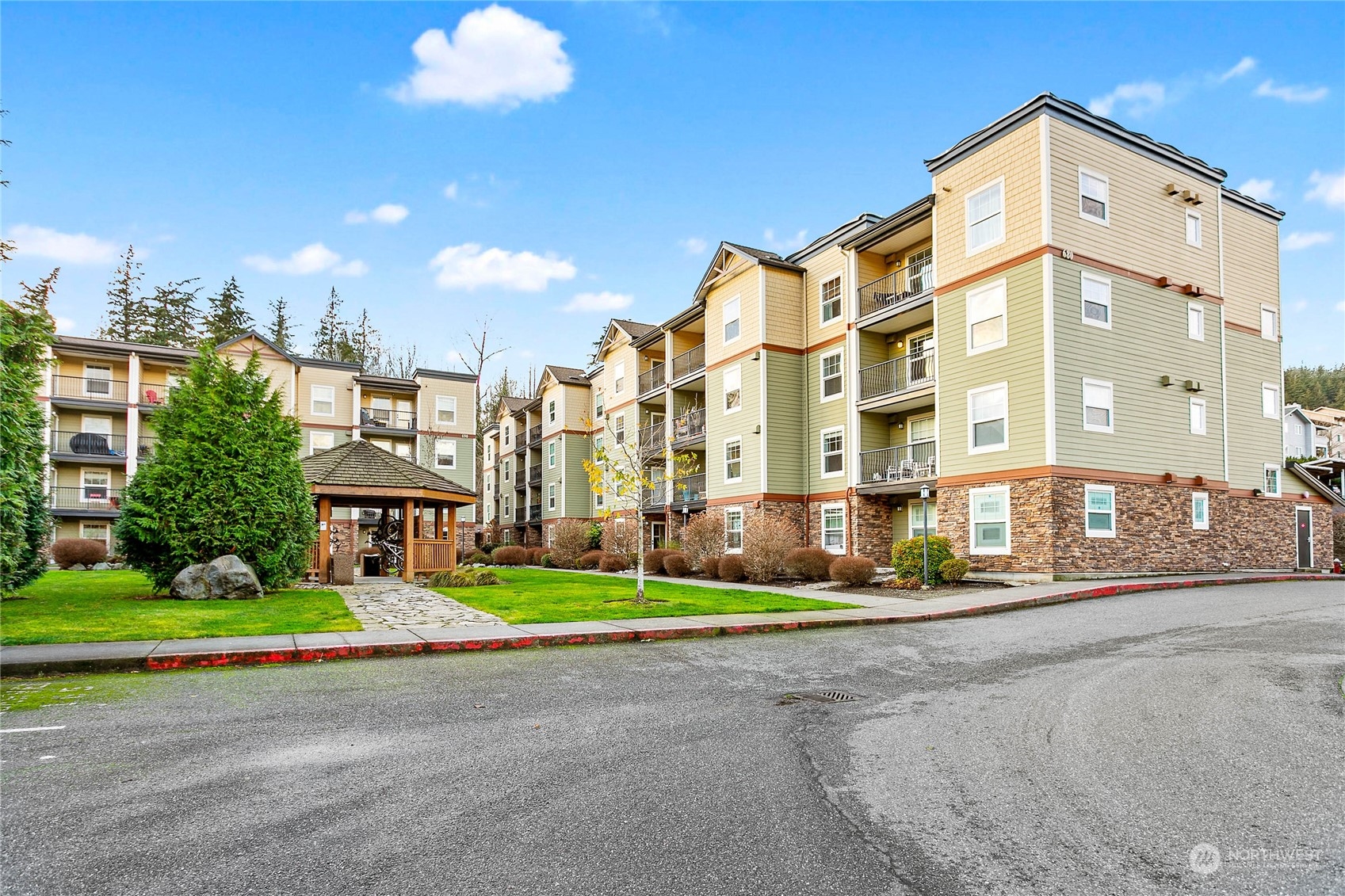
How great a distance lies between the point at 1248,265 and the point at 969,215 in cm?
1155

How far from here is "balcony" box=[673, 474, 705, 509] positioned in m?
34.5

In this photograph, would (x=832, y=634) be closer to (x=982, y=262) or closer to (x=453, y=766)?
(x=453, y=766)

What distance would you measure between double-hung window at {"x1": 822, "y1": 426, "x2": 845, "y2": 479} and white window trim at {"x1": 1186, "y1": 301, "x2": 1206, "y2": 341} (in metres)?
11.3

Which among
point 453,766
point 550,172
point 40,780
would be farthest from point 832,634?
point 550,172

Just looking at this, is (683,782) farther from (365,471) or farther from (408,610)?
(365,471)

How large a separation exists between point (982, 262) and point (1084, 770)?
20126mm

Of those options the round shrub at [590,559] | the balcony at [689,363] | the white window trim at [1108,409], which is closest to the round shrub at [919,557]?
the white window trim at [1108,409]

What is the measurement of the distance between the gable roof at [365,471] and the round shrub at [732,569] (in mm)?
8599

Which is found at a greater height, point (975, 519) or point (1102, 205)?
point (1102, 205)

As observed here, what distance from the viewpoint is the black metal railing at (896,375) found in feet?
82.7

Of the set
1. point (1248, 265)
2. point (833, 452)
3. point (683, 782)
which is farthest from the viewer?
point (833, 452)

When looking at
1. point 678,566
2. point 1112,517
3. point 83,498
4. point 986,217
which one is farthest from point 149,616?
point 83,498

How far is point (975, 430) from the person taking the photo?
22375mm

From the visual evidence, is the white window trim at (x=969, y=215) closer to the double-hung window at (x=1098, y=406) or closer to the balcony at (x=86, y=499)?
the double-hung window at (x=1098, y=406)
